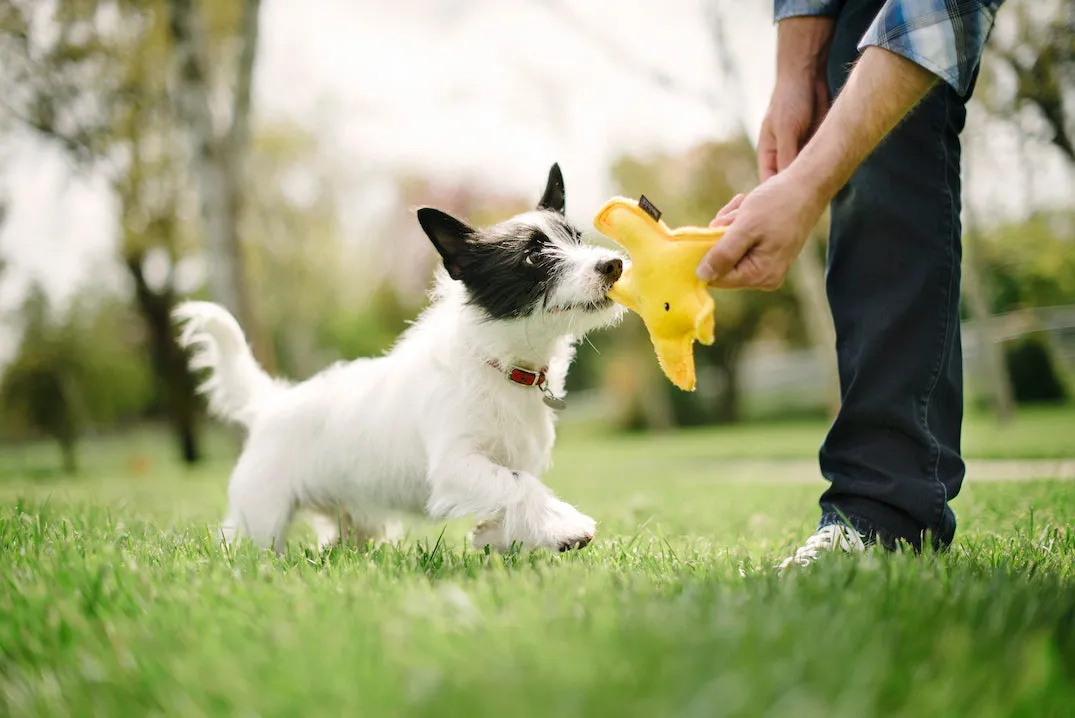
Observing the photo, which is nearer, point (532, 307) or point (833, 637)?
point (833, 637)

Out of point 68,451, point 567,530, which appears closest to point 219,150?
point 567,530

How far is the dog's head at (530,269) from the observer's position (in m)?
3.17

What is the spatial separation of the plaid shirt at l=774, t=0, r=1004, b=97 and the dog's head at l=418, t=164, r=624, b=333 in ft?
4.11

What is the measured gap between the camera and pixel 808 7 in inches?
127

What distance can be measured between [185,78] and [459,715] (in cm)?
1195

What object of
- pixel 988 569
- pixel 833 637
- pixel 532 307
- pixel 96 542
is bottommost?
pixel 96 542

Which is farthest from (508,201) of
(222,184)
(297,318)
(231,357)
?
(231,357)

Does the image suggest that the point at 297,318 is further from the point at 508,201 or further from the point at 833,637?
the point at 833,637

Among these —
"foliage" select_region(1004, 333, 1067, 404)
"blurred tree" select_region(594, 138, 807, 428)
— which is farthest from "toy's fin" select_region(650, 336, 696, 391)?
"foliage" select_region(1004, 333, 1067, 404)

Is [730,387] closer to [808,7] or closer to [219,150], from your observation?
[219,150]

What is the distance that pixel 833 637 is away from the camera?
1489 millimetres

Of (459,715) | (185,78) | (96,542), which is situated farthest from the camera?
(185,78)

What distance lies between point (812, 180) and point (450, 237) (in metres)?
1.66

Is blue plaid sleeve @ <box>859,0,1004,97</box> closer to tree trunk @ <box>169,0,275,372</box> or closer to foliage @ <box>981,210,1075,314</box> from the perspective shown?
tree trunk @ <box>169,0,275,372</box>
